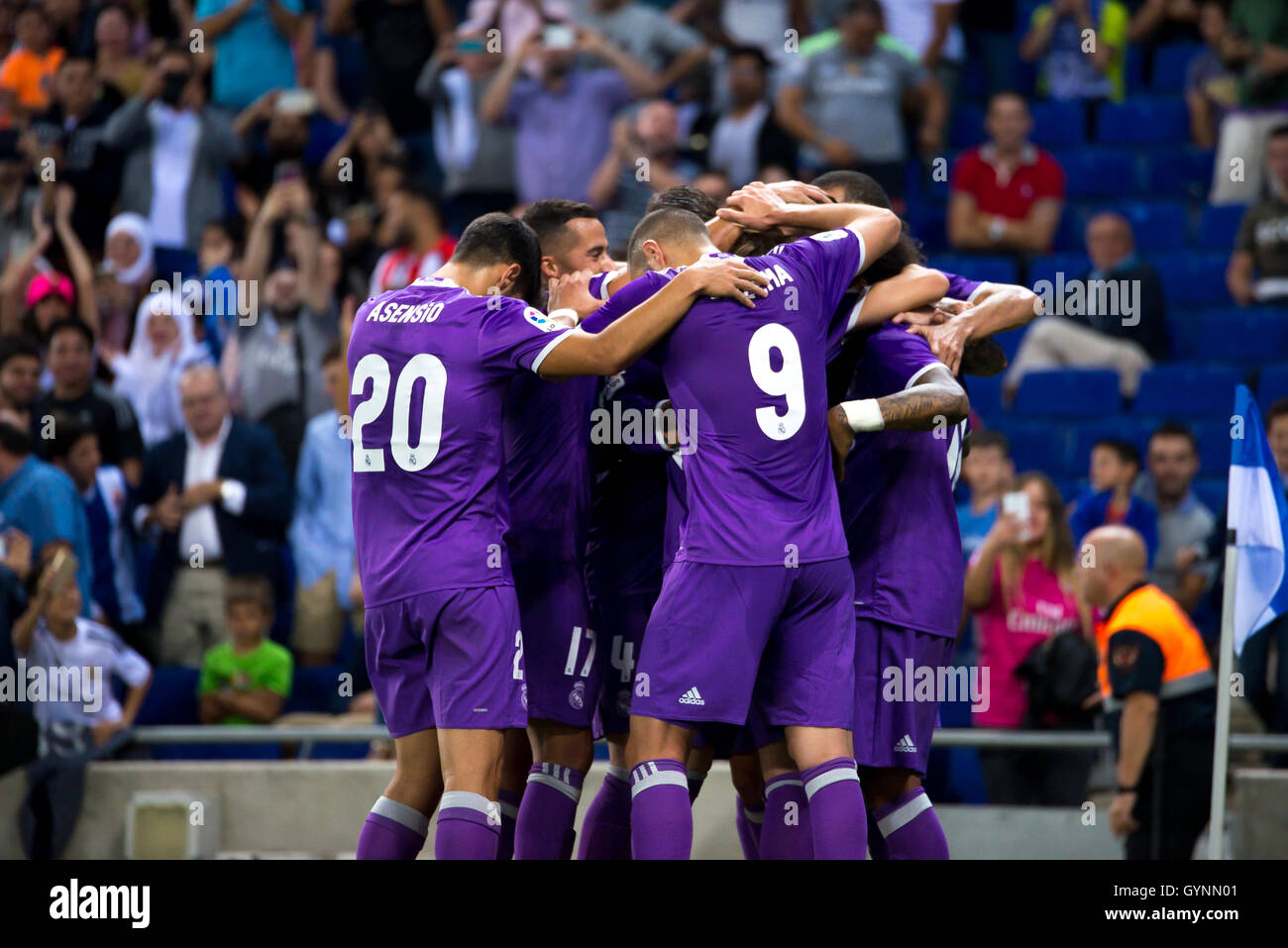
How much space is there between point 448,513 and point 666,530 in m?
0.75

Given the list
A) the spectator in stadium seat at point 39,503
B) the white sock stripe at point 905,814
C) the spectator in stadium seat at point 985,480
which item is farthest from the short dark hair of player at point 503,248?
the spectator in stadium seat at point 39,503

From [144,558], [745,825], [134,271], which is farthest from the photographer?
[134,271]

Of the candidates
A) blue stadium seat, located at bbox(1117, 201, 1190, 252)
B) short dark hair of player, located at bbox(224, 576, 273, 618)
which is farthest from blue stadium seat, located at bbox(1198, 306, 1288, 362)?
short dark hair of player, located at bbox(224, 576, 273, 618)

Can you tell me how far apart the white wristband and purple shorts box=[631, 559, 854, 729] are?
0.45m

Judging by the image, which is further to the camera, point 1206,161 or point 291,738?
point 1206,161

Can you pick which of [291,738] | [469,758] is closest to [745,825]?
[469,758]

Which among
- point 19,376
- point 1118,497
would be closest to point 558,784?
point 1118,497

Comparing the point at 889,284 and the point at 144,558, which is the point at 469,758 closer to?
the point at 889,284

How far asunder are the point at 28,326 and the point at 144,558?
8.08ft

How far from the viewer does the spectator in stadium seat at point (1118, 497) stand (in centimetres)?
975

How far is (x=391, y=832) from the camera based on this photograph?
233 inches

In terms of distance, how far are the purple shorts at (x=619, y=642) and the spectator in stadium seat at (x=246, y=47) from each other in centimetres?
842

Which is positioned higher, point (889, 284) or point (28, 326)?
point (28, 326)
